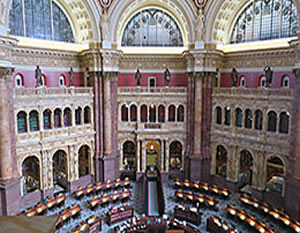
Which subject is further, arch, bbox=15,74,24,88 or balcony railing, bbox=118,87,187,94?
balcony railing, bbox=118,87,187,94

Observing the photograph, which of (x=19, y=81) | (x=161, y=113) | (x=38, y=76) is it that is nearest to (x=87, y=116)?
(x=38, y=76)

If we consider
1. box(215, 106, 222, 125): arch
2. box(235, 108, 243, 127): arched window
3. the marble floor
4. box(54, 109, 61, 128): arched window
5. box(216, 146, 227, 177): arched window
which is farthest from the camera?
box(216, 146, 227, 177): arched window

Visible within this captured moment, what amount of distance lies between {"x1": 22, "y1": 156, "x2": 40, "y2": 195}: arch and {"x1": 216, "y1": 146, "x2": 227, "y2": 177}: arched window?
58.4 feet

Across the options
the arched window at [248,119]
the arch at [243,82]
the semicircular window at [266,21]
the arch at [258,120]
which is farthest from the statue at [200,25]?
the arch at [258,120]

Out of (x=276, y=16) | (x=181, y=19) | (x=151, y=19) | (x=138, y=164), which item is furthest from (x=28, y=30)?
(x=276, y=16)

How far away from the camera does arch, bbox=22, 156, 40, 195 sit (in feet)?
80.9

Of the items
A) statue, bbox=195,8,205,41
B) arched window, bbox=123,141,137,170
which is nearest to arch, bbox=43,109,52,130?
arched window, bbox=123,141,137,170

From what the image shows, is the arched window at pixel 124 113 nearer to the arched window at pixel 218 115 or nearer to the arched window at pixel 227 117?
the arched window at pixel 218 115

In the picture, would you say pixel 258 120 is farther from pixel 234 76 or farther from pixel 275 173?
pixel 275 173

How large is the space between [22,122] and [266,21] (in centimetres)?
2430

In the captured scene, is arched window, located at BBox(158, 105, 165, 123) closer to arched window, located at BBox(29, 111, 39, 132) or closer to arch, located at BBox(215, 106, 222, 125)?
arch, located at BBox(215, 106, 222, 125)

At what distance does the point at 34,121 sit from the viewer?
2414cm

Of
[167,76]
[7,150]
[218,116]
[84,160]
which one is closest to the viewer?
[7,150]

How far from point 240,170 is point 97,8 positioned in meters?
21.2
